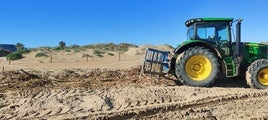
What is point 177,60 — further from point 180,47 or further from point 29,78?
point 29,78

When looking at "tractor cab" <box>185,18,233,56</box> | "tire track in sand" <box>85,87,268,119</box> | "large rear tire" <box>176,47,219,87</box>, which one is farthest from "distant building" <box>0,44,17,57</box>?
"tire track in sand" <box>85,87,268,119</box>

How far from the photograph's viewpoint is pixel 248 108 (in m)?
9.36

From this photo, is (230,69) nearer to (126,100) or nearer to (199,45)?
(199,45)

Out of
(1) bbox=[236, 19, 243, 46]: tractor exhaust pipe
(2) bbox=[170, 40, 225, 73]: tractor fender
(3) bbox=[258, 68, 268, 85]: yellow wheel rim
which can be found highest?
(1) bbox=[236, 19, 243, 46]: tractor exhaust pipe

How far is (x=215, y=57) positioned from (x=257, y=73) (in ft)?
3.98

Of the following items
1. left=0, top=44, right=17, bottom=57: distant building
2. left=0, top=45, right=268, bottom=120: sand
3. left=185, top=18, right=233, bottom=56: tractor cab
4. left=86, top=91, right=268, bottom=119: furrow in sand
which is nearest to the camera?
left=86, top=91, right=268, bottom=119: furrow in sand

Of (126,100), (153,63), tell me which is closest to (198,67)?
(153,63)

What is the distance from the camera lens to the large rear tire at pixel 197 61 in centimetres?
1217

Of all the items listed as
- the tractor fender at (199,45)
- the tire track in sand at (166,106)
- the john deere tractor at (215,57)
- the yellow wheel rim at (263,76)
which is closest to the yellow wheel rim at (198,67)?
the john deere tractor at (215,57)

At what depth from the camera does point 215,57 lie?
1223 cm

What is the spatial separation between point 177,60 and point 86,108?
396 cm

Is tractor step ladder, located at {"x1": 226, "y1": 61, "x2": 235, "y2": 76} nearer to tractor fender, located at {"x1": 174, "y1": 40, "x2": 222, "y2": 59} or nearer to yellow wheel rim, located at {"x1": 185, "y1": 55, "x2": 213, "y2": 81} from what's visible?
tractor fender, located at {"x1": 174, "y1": 40, "x2": 222, "y2": 59}

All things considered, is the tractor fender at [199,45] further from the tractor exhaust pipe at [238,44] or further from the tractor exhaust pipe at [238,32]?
the tractor exhaust pipe at [238,32]

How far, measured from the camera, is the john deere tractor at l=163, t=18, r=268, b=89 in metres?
12.1
